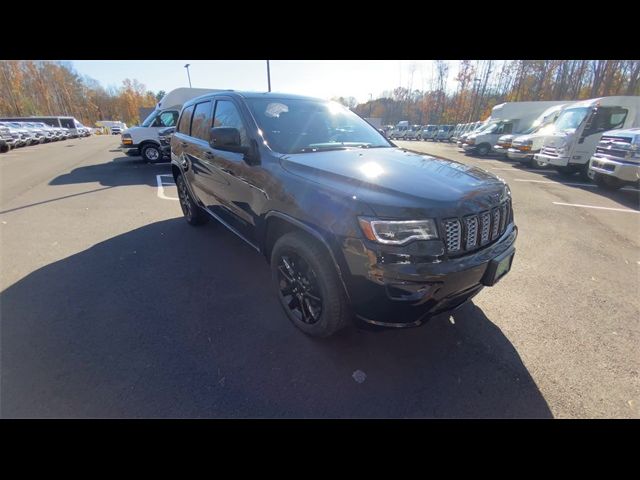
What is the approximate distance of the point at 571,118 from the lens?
9.73 meters

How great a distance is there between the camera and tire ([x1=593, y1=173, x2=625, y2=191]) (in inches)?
293

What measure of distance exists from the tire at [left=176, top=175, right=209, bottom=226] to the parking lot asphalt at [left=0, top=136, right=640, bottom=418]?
0.63 metres

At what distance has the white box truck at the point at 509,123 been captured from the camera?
16.9m

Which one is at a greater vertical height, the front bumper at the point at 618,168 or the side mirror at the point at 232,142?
the side mirror at the point at 232,142

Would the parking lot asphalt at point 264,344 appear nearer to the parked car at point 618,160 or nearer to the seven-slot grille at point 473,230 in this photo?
the seven-slot grille at point 473,230

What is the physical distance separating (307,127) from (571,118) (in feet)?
36.9

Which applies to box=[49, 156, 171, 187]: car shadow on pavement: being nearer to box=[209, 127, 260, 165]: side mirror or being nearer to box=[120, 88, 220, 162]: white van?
box=[120, 88, 220, 162]: white van

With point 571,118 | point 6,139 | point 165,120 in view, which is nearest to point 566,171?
point 571,118

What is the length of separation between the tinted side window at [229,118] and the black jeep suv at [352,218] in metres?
0.02

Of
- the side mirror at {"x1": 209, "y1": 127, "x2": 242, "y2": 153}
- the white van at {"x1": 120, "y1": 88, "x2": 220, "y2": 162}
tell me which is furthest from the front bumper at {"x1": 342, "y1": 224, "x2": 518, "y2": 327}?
the white van at {"x1": 120, "y1": 88, "x2": 220, "y2": 162}

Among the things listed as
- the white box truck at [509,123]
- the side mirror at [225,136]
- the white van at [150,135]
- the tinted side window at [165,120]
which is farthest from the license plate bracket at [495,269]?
the white box truck at [509,123]
